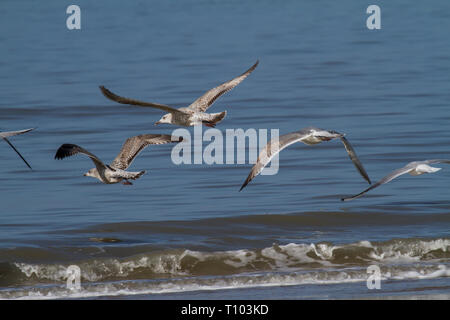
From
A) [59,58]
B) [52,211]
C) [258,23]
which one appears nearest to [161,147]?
[52,211]

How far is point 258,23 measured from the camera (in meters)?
37.0

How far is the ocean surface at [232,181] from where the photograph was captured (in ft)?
33.7

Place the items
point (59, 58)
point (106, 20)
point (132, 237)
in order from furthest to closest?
point (106, 20) < point (59, 58) < point (132, 237)

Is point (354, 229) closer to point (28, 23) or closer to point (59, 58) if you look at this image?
point (59, 58)

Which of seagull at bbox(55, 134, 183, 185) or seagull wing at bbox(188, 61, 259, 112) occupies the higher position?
seagull wing at bbox(188, 61, 259, 112)

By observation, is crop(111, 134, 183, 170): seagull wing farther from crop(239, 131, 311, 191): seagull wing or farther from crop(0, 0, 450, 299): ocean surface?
crop(239, 131, 311, 191): seagull wing

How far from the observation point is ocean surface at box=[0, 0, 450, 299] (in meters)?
10.3

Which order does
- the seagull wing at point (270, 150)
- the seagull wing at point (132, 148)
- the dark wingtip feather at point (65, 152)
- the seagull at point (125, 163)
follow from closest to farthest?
the seagull wing at point (270, 150), the dark wingtip feather at point (65, 152), the seagull at point (125, 163), the seagull wing at point (132, 148)

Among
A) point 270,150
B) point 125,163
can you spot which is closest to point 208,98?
point 125,163

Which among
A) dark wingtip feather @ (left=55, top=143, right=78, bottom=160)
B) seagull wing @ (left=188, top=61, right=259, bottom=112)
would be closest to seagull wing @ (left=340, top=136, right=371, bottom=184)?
seagull wing @ (left=188, top=61, right=259, bottom=112)

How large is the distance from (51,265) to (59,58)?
18785 millimetres

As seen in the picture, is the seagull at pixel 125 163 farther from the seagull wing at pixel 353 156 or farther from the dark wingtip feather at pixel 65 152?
the seagull wing at pixel 353 156

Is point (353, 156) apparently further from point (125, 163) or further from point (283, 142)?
point (125, 163)

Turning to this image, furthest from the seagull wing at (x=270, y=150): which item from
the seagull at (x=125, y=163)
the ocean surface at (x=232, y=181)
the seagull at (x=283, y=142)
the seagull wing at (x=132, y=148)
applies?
the seagull wing at (x=132, y=148)
